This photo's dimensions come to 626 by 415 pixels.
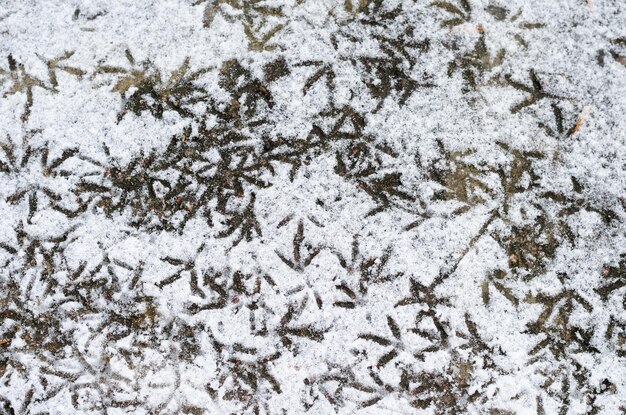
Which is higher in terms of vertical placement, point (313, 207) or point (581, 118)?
point (581, 118)

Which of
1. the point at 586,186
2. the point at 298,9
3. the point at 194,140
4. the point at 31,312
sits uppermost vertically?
the point at 298,9

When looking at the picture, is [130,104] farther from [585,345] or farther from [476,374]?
[585,345]

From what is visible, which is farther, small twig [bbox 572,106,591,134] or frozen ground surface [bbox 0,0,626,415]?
small twig [bbox 572,106,591,134]

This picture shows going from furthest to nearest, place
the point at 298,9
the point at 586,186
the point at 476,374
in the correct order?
the point at 298,9 < the point at 586,186 < the point at 476,374

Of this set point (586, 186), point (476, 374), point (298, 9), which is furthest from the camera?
point (298, 9)

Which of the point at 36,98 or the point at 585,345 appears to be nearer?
the point at 585,345

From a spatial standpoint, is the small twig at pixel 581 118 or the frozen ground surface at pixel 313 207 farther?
the small twig at pixel 581 118

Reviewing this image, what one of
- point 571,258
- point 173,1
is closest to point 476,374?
point 571,258

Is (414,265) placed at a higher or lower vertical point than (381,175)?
lower
